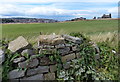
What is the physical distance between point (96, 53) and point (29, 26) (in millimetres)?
3943

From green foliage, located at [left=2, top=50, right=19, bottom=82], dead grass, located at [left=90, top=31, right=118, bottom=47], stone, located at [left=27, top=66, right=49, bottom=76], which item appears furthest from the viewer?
dead grass, located at [left=90, top=31, right=118, bottom=47]

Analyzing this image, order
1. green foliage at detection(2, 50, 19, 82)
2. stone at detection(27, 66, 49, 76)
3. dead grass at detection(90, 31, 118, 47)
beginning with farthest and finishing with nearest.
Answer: dead grass at detection(90, 31, 118, 47) → stone at detection(27, 66, 49, 76) → green foliage at detection(2, 50, 19, 82)

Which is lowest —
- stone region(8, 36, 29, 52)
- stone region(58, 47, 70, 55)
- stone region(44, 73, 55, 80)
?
stone region(44, 73, 55, 80)

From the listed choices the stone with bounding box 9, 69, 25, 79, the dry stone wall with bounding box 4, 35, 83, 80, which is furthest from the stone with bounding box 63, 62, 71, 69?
the stone with bounding box 9, 69, 25, 79

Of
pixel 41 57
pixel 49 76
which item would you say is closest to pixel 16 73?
pixel 41 57

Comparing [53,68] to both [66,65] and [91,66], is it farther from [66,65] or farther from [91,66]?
[91,66]

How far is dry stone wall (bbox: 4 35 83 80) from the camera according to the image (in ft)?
11.4

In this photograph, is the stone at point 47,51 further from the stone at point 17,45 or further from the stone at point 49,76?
the stone at point 49,76

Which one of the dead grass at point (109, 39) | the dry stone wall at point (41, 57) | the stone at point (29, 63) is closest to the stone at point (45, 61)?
the dry stone wall at point (41, 57)

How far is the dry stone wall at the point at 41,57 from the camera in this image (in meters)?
3.47

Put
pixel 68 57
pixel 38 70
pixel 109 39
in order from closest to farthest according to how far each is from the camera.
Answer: pixel 38 70 < pixel 68 57 < pixel 109 39

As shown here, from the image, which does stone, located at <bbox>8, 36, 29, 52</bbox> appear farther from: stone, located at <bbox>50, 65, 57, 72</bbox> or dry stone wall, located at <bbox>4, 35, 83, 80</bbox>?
stone, located at <bbox>50, 65, 57, 72</bbox>

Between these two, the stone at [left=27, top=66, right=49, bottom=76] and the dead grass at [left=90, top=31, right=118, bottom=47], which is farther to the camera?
the dead grass at [left=90, top=31, right=118, bottom=47]

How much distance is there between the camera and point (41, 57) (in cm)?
358
